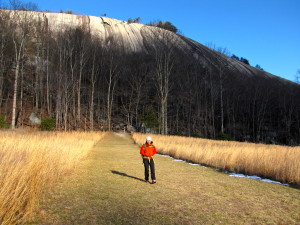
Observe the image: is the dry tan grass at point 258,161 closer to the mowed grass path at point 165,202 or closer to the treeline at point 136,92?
the mowed grass path at point 165,202

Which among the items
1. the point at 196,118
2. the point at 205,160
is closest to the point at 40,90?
the point at 196,118

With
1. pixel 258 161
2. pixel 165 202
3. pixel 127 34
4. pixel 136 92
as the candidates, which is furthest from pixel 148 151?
pixel 127 34

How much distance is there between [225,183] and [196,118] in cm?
4288

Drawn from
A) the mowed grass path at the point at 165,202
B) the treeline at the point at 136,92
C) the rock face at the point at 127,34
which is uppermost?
the rock face at the point at 127,34

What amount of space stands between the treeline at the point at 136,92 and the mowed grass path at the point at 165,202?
80.0 ft

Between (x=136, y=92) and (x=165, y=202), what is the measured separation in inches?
1688

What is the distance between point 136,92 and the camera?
154ft

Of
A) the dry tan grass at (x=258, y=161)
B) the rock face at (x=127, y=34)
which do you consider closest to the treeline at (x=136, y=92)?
the rock face at (x=127, y=34)

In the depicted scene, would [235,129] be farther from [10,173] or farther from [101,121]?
[10,173]

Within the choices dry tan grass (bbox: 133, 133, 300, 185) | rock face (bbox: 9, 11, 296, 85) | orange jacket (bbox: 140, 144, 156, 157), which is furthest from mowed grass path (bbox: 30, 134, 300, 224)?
rock face (bbox: 9, 11, 296, 85)

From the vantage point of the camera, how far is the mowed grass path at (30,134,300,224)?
11.9 feet

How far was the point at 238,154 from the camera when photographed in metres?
10.1

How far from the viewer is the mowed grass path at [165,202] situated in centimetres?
361

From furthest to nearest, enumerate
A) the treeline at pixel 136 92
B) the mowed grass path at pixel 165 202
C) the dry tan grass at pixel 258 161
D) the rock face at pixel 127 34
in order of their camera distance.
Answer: the rock face at pixel 127 34
the treeline at pixel 136 92
the dry tan grass at pixel 258 161
the mowed grass path at pixel 165 202
